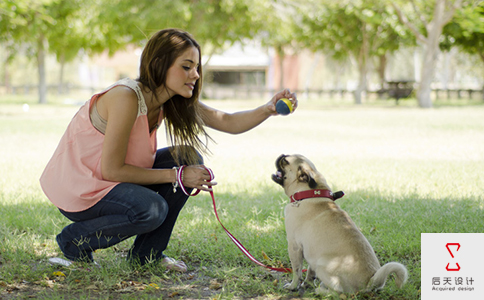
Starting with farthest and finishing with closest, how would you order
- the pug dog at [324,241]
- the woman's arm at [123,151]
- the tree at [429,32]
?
the tree at [429,32]
the woman's arm at [123,151]
the pug dog at [324,241]

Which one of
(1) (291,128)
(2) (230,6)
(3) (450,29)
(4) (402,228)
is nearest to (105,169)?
(4) (402,228)

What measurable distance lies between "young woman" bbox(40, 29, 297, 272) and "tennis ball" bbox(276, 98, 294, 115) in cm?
61

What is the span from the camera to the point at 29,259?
13.4 feet

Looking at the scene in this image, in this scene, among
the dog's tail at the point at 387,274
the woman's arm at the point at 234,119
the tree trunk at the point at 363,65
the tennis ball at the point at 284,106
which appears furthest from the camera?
the tree trunk at the point at 363,65

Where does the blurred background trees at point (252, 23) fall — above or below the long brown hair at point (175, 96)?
above

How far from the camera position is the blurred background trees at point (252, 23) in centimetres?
2411

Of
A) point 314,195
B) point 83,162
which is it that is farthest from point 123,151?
point 314,195

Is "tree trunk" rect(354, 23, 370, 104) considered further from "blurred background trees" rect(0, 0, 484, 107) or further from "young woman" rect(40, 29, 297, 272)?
"young woman" rect(40, 29, 297, 272)

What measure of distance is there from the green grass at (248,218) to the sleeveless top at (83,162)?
1.91 ft

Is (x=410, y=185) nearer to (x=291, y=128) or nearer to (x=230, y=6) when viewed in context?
(x=291, y=128)

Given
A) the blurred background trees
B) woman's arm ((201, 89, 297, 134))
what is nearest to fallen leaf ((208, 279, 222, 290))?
woman's arm ((201, 89, 297, 134))

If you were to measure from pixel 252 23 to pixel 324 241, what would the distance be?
2573 centimetres

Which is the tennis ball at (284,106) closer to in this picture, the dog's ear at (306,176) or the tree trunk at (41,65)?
the dog's ear at (306,176)

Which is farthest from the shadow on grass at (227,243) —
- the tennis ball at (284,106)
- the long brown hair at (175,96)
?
the tennis ball at (284,106)
